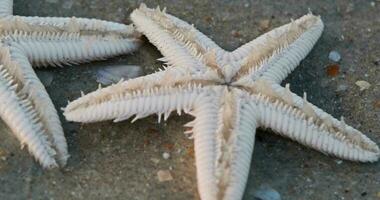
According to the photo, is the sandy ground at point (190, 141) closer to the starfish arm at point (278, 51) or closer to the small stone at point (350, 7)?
the small stone at point (350, 7)

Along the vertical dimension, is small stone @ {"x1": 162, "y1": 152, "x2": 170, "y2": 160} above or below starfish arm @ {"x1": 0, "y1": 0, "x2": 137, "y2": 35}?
below

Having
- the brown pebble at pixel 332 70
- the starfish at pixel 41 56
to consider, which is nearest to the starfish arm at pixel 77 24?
the starfish at pixel 41 56

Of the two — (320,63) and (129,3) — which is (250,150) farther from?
(129,3)

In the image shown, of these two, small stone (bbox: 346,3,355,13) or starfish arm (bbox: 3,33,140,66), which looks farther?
small stone (bbox: 346,3,355,13)

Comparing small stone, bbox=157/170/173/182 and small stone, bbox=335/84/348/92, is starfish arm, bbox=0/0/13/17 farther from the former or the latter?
small stone, bbox=335/84/348/92

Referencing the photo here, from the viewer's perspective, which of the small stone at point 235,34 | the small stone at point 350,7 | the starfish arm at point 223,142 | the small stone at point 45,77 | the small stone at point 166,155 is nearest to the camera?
the starfish arm at point 223,142

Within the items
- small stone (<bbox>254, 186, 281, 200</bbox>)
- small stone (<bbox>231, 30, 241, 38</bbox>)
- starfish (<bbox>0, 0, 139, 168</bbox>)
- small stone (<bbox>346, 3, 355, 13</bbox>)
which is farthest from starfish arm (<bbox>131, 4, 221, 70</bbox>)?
small stone (<bbox>346, 3, 355, 13</bbox>)
